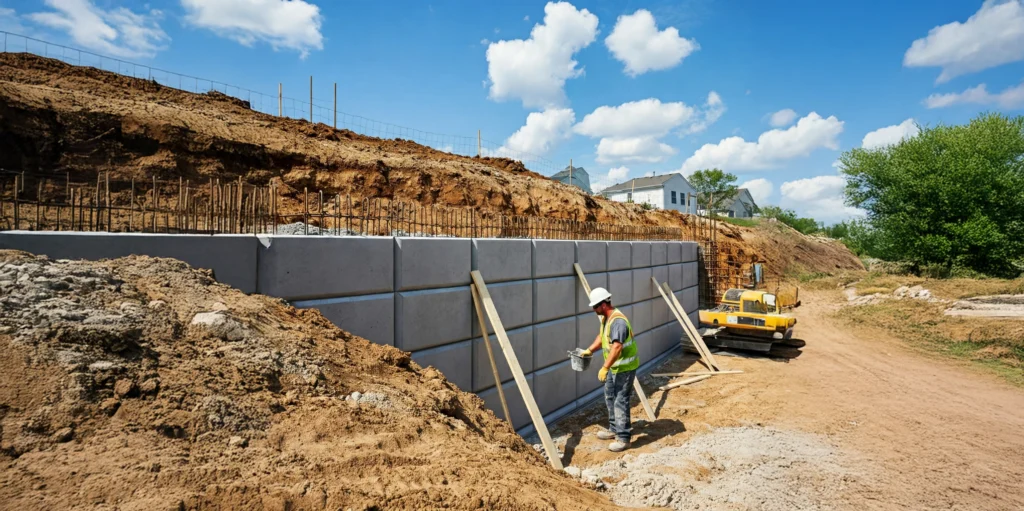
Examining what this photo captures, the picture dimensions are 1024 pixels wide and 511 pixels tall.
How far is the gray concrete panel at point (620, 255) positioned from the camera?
370 inches

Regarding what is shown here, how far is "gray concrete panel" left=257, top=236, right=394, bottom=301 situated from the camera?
3887 millimetres

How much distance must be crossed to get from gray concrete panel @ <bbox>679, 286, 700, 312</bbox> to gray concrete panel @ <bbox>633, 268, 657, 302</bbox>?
2.78m

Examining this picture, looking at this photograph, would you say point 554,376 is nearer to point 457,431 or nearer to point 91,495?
point 457,431

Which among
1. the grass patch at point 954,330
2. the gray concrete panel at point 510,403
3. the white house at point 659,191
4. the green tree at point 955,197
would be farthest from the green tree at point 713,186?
the gray concrete panel at point 510,403

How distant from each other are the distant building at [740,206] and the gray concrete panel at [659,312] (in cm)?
4542

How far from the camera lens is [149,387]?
7.56 feet

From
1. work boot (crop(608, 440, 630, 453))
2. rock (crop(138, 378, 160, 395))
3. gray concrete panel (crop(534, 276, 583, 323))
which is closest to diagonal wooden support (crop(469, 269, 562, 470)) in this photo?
work boot (crop(608, 440, 630, 453))

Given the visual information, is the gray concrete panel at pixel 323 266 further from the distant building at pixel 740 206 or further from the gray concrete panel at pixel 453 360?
the distant building at pixel 740 206

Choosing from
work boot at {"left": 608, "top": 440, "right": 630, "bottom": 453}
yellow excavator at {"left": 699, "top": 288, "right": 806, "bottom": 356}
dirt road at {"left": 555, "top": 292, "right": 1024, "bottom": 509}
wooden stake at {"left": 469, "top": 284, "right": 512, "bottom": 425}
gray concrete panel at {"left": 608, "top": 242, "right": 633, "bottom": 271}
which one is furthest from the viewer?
yellow excavator at {"left": 699, "top": 288, "right": 806, "bottom": 356}

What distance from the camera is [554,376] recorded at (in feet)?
24.7

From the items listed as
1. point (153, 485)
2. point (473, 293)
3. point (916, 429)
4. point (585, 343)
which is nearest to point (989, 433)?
point (916, 429)

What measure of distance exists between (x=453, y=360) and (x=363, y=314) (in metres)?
1.40

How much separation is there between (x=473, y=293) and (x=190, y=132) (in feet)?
35.8

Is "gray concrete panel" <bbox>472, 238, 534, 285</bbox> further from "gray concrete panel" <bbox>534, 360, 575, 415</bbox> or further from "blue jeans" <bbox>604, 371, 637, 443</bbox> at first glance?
"blue jeans" <bbox>604, 371, 637, 443</bbox>
